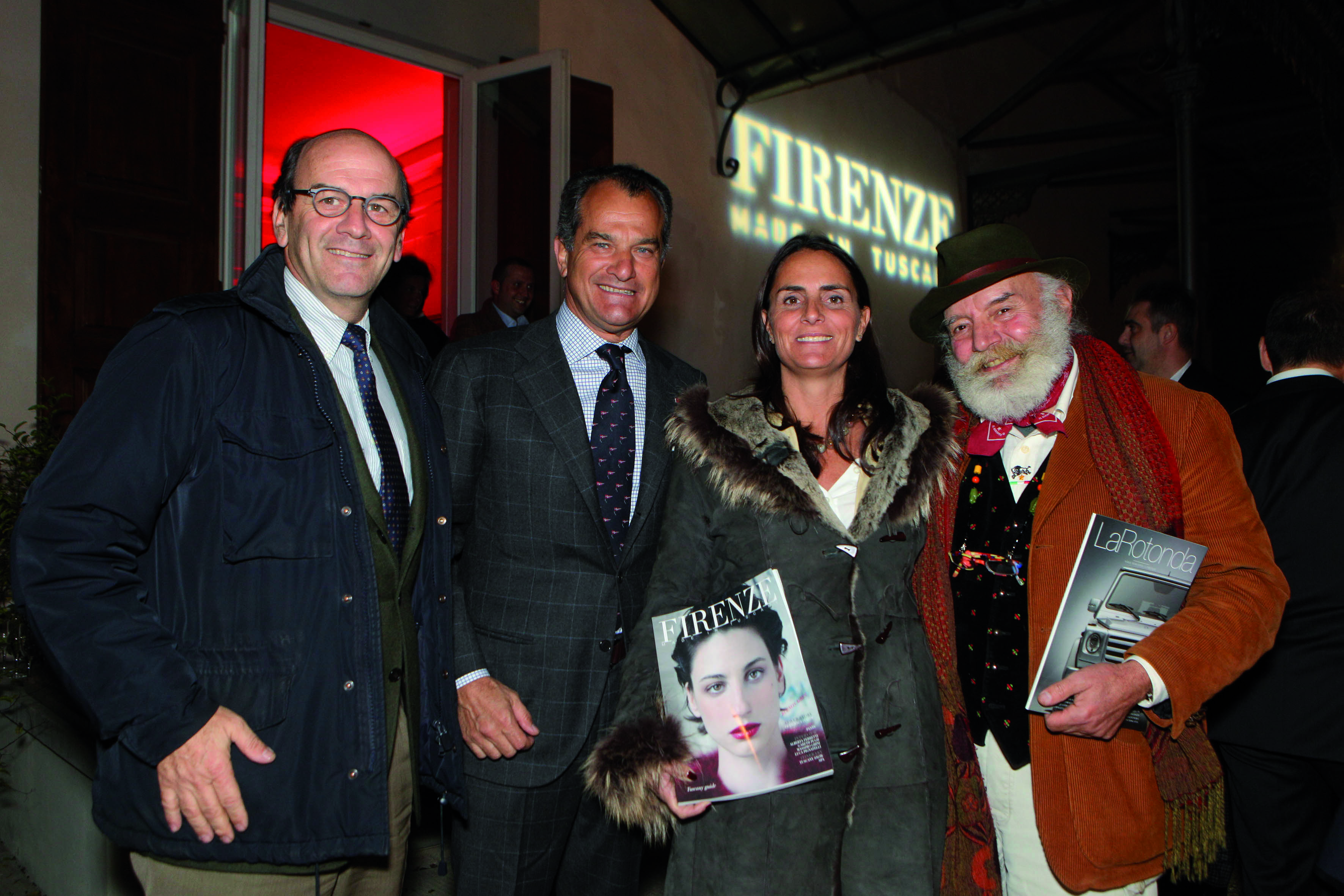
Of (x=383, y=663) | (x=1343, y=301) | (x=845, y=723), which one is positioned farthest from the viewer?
(x=1343, y=301)

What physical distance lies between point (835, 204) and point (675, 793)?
694 cm

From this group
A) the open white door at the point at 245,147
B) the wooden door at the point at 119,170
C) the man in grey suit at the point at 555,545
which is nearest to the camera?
the man in grey suit at the point at 555,545

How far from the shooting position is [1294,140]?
8.83m

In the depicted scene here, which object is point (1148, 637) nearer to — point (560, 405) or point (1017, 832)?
point (1017, 832)

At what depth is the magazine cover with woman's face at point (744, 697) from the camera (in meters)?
1.58

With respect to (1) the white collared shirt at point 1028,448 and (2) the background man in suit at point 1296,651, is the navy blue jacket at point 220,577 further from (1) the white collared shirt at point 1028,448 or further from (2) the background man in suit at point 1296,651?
(2) the background man in suit at point 1296,651

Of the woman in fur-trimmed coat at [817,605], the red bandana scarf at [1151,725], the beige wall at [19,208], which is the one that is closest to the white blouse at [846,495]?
the woman in fur-trimmed coat at [817,605]

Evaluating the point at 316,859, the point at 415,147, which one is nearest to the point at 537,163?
the point at 415,147

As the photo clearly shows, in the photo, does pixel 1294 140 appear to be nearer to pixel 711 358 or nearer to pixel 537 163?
pixel 711 358

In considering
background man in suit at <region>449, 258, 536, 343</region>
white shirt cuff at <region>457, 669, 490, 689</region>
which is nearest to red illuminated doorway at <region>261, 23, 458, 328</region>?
background man in suit at <region>449, 258, 536, 343</region>

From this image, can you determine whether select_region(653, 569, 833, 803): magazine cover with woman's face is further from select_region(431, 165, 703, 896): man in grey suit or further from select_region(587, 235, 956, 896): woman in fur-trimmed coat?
select_region(431, 165, 703, 896): man in grey suit

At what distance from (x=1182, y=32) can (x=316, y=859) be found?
6948 mm

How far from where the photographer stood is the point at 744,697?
1602 millimetres

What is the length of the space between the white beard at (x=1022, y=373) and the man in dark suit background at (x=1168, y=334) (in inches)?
106
